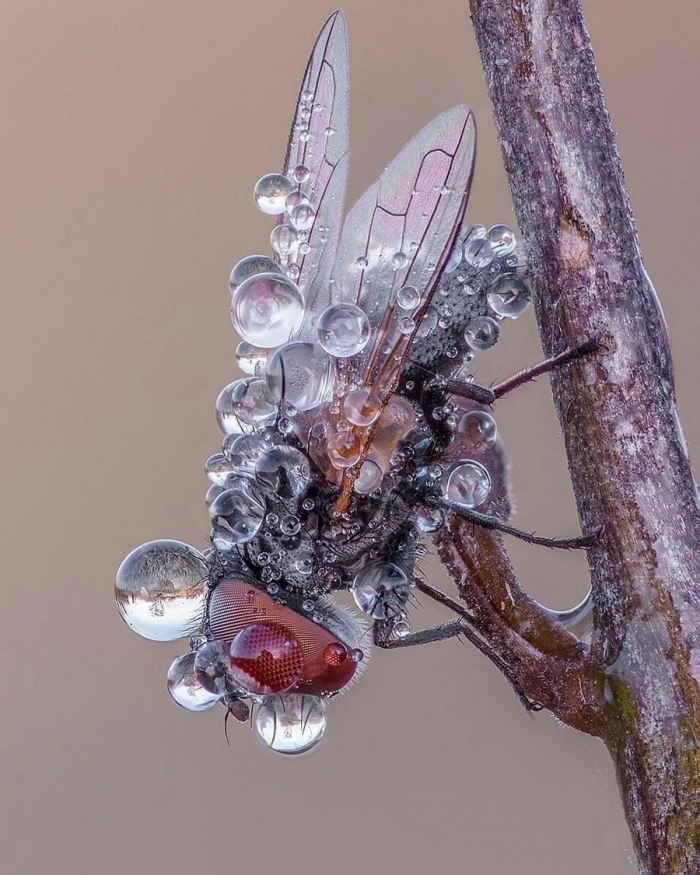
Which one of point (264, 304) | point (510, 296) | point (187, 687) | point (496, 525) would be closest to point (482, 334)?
point (510, 296)

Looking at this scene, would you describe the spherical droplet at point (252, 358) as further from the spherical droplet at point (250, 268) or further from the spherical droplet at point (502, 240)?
the spherical droplet at point (502, 240)

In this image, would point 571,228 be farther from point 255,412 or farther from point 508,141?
point 255,412

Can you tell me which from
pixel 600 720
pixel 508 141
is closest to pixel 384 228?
pixel 508 141

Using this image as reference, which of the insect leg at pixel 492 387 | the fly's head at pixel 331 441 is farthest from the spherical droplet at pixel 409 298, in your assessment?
the insect leg at pixel 492 387

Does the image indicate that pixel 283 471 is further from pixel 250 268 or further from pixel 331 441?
pixel 250 268

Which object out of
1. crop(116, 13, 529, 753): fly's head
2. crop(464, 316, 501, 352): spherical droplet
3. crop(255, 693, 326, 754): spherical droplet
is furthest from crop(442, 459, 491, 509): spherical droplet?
crop(255, 693, 326, 754): spherical droplet

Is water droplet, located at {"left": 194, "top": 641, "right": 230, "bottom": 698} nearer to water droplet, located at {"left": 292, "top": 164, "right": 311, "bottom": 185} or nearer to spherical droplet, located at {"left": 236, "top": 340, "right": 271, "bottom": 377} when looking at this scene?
spherical droplet, located at {"left": 236, "top": 340, "right": 271, "bottom": 377}
